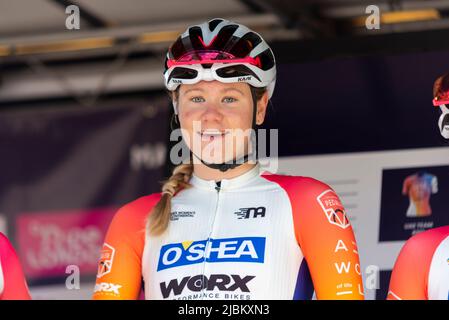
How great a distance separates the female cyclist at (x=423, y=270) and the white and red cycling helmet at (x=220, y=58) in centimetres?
77

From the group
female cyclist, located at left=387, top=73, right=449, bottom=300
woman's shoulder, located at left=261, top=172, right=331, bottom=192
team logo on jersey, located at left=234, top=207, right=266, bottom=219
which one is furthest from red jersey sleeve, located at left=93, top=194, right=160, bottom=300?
female cyclist, located at left=387, top=73, right=449, bottom=300

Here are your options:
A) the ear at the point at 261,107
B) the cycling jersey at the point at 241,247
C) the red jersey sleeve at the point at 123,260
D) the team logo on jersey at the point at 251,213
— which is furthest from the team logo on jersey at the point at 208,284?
the ear at the point at 261,107

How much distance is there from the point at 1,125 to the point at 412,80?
354 centimetres

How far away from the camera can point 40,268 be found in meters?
8.42

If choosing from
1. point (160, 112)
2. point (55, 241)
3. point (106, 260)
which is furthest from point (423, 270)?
point (55, 241)

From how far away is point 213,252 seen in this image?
4.43 meters

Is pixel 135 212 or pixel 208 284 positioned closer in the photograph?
pixel 208 284

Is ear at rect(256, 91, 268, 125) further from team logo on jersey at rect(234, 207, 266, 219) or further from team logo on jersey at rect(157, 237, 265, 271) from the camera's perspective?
team logo on jersey at rect(157, 237, 265, 271)

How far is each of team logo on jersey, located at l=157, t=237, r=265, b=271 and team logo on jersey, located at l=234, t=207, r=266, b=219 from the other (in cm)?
11

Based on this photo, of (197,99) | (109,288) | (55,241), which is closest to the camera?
(109,288)

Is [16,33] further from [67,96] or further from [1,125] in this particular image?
[67,96]

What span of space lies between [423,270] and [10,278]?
142 centimetres

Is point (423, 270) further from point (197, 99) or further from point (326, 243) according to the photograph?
point (197, 99)
